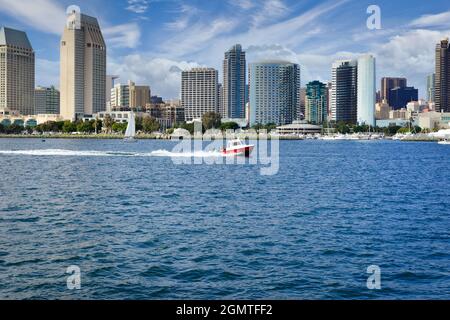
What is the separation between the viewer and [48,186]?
2275cm

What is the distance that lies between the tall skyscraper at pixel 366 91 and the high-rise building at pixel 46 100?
94374 millimetres

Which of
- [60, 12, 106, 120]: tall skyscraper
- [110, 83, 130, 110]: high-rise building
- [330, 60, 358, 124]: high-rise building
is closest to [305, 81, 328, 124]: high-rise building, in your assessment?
[330, 60, 358, 124]: high-rise building

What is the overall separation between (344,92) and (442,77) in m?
31.0

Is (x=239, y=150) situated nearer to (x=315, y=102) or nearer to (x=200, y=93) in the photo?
(x=200, y=93)

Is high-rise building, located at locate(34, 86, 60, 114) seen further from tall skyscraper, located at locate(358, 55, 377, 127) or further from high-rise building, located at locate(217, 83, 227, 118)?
tall skyscraper, located at locate(358, 55, 377, 127)

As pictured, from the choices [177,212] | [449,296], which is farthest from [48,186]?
[449,296]

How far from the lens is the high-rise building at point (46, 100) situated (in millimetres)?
166625

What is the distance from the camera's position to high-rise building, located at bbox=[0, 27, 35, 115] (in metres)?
51.1

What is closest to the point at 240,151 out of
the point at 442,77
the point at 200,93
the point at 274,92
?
the point at 274,92

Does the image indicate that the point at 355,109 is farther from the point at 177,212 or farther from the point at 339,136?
the point at 177,212

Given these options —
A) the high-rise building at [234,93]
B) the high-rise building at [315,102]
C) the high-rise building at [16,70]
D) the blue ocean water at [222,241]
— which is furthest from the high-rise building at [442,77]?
the blue ocean water at [222,241]

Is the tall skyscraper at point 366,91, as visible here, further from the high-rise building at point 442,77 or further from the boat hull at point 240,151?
the boat hull at point 240,151

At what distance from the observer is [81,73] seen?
14162cm
